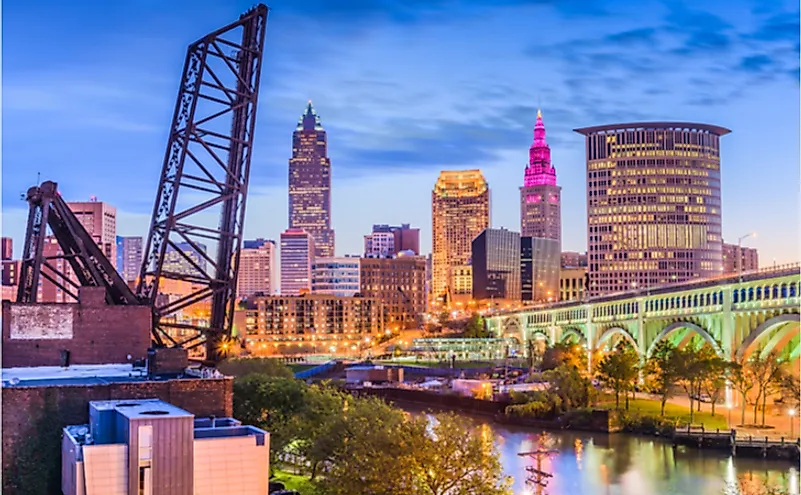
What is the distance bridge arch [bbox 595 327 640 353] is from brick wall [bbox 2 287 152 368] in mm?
75675

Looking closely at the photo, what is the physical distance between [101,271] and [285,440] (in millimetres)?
11299

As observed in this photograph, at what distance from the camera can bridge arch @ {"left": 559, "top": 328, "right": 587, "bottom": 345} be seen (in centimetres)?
13662

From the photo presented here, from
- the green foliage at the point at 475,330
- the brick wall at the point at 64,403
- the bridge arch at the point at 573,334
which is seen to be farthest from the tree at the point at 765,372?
the green foliage at the point at 475,330

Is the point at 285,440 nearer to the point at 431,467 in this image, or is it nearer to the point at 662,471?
the point at 431,467

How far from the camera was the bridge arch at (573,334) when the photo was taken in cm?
13662

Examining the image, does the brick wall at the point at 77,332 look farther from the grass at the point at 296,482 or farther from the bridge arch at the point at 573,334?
the bridge arch at the point at 573,334

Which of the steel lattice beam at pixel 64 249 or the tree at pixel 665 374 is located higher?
the steel lattice beam at pixel 64 249

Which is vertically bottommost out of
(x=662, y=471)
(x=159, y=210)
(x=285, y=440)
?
(x=662, y=471)

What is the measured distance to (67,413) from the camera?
30844 millimetres

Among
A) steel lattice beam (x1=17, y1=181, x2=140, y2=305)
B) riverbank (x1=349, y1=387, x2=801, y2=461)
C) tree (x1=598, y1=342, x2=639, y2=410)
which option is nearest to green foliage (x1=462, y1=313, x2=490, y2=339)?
riverbank (x1=349, y1=387, x2=801, y2=461)

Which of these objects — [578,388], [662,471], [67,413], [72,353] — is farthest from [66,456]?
[578,388]

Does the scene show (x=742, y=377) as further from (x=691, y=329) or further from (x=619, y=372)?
(x=691, y=329)

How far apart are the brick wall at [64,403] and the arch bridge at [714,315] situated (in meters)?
54.9

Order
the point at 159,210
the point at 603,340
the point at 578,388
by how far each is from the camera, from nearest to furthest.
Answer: the point at 159,210, the point at 578,388, the point at 603,340
